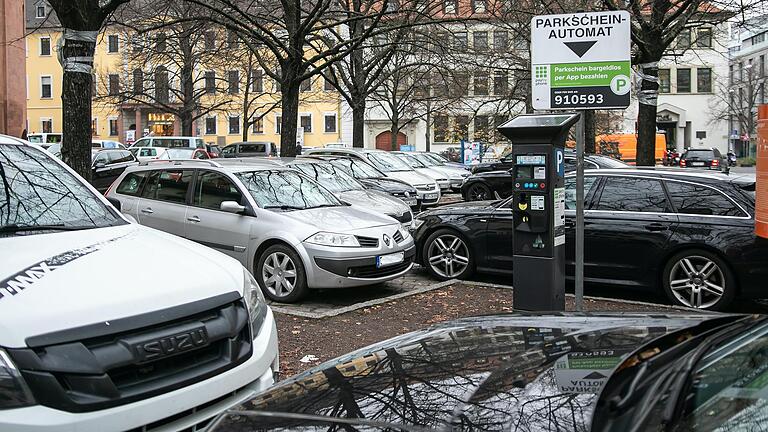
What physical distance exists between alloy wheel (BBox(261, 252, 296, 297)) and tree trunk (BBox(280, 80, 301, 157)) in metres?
9.36

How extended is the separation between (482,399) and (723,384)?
623mm

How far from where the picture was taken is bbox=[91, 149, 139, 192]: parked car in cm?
2136

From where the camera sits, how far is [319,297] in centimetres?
809

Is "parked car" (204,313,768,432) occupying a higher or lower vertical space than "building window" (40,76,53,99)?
lower

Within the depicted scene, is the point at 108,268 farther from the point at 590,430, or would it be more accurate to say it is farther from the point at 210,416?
the point at 590,430

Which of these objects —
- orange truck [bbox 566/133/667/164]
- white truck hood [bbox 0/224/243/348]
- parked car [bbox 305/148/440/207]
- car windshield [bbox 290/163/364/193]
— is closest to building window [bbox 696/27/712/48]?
parked car [bbox 305/148/440/207]

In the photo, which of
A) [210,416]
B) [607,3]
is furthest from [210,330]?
[607,3]

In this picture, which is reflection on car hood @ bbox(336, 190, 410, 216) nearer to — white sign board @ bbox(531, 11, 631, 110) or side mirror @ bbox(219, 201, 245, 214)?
side mirror @ bbox(219, 201, 245, 214)

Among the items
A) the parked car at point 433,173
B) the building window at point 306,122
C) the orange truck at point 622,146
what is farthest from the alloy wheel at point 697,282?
the building window at point 306,122

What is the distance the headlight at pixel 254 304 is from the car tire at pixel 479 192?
52.2 feet

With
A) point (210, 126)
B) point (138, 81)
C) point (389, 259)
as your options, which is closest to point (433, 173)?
point (389, 259)

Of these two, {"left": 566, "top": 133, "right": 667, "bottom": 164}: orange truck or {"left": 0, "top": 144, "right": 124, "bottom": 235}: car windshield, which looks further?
{"left": 566, "top": 133, "right": 667, "bottom": 164}: orange truck

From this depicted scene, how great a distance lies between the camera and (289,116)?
1678cm

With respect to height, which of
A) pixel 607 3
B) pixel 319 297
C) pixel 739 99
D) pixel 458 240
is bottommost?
pixel 319 297
